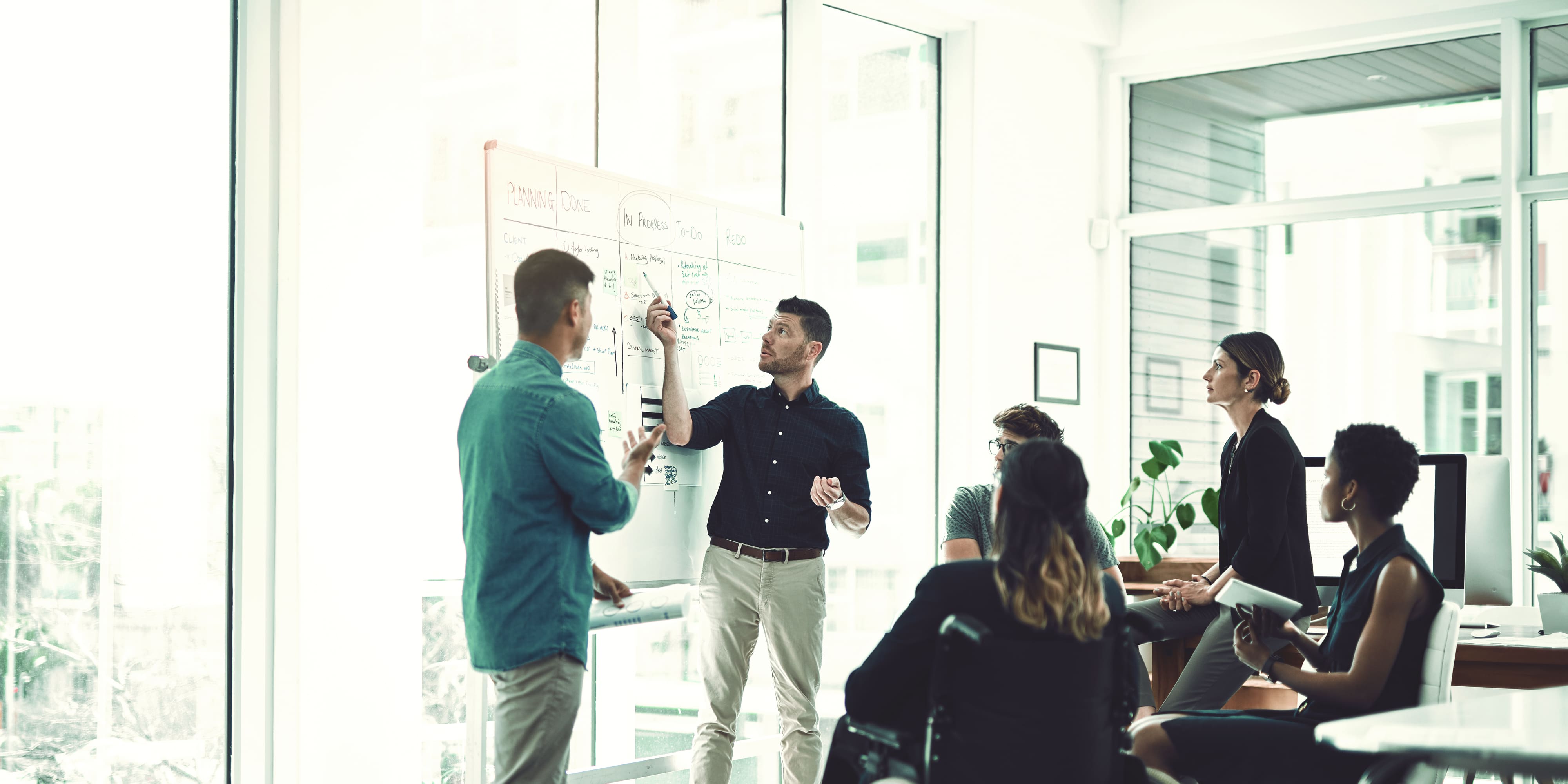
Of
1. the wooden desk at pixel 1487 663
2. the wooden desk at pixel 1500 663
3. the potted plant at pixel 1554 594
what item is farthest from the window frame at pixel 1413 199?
the wooden desk at pixel 1500 663

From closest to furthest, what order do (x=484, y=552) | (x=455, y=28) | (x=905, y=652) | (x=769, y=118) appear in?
(x=905, y=652) < (x=484, y=552) < (x=455, y=28) < (x=769, y=118)

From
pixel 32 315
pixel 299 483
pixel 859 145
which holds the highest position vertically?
pixel 859 145

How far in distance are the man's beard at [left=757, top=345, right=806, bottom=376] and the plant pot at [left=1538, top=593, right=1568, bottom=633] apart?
2.25m

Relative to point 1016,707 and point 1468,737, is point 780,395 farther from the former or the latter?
point 1468,737

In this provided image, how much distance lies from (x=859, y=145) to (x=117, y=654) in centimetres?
342

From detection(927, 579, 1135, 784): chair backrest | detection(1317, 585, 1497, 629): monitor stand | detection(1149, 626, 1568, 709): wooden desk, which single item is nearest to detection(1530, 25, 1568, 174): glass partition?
detection(1317, 585, 1497, 629): monitor stand

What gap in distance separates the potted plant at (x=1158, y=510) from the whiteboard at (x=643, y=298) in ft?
7.01

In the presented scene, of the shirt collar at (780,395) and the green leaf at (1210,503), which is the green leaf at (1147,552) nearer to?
the green leaf at (1210,503)

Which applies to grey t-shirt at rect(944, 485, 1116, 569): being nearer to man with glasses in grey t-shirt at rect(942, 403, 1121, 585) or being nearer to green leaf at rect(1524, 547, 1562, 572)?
man with glasses in grey t-shirt at rect(942, 403, 1121, 585)

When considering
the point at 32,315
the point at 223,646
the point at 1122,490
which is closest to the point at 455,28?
the point at 32,315

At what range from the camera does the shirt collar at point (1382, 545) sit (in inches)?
104

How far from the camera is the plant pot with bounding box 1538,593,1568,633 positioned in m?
3.72

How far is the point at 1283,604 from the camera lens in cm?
275

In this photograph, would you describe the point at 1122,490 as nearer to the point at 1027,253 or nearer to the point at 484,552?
the point at 1027,253
